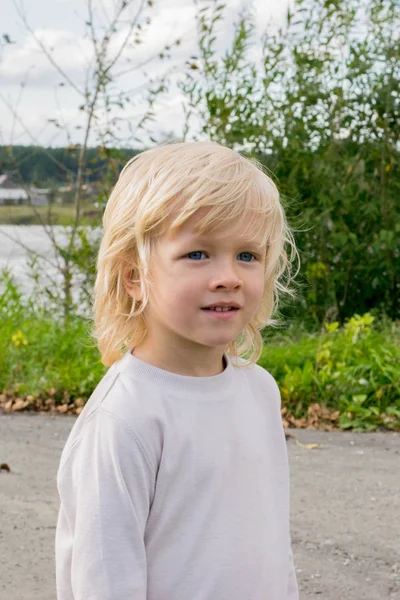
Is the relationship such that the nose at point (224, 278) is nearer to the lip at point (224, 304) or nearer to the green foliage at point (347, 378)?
the lip at point (224, 304)

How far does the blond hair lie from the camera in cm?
178

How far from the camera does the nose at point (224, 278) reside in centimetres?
177

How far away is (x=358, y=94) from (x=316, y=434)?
3146 millimetres

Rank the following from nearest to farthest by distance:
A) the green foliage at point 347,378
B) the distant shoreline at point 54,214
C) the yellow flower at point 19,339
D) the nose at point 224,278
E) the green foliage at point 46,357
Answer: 1. the nose at point 224,278
2. the green foliage at point 347,378
3. the green foliage at point 46,357
4. the yellow flower at point 19,339
5. the distant shoreline at point 54,214

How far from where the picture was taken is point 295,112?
24.0ft

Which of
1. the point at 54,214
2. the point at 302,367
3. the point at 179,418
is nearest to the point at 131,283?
the point at 179,418

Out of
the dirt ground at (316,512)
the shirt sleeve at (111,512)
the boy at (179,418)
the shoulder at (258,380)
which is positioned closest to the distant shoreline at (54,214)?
the dirt ground at (316,512)

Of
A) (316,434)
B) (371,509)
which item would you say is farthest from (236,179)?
(316,434)

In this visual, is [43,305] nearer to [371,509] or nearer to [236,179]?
[371,509]

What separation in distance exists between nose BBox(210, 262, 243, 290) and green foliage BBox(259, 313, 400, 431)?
3.61m

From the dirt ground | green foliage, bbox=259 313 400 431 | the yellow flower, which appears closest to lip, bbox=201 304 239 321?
the dirt ground

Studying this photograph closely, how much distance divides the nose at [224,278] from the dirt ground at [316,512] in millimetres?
1732

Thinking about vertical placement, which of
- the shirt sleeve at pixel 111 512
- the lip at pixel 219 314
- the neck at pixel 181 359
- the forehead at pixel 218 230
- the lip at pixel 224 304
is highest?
the forehead at pixel 218 230

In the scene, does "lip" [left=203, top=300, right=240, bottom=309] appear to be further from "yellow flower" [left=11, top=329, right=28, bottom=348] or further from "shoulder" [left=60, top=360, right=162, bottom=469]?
"yellow flower" [left=11, top=329, right=28, bottom=348]
